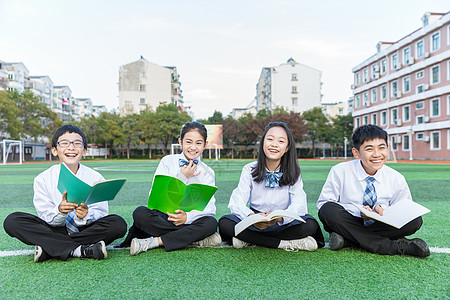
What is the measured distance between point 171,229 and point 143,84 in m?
43.8

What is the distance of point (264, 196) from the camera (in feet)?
8.34

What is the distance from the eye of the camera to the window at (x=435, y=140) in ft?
70.6

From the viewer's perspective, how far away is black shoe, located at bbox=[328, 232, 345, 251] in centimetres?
232

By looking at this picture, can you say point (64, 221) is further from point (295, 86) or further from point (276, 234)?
point (295, 86)

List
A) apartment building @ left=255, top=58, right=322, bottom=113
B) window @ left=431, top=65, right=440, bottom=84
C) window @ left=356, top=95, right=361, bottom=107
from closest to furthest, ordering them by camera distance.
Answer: window @ left=431, top=65, right=440, bottom=84, window @ left=356, top=95, right=361, bottom=107, apartment building @ left=255, top=58, right=322, bottom=113

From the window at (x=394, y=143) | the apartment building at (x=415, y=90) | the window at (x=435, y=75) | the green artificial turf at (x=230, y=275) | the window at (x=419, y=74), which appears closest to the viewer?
the green artificial turf at (x=230, y=275)

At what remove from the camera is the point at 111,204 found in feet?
15.4

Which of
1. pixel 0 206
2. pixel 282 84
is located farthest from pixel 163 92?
pixel 0 206

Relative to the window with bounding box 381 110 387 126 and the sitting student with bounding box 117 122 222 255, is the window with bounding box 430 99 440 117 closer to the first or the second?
the window with bounding box 381 110 387 126

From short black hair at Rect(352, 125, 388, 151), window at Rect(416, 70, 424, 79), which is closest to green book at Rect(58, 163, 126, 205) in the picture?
short black hair at Rect(352, 125, 388, 151)

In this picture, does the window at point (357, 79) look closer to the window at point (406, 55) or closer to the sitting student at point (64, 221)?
the window at point (406, 55)

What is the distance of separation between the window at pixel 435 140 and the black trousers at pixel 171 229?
23367mm

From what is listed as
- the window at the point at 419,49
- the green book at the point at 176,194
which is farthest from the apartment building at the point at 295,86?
the green book at the point at 176,194

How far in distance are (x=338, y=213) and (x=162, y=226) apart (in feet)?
3.99
